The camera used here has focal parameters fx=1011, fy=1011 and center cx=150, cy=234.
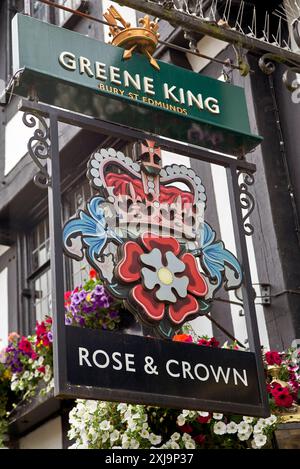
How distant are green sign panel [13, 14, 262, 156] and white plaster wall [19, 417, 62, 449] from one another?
12.4 feet

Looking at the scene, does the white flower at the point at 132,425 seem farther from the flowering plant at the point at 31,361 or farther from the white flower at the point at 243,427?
the flowering plant at the point at 31,361

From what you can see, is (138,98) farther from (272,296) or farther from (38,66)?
(272,296)

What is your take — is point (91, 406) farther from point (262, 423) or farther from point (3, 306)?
point (3, 306)

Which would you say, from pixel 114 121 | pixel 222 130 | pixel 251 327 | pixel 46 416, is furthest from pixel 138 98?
pixel 46 416

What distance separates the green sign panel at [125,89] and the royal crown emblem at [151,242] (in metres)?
0.29

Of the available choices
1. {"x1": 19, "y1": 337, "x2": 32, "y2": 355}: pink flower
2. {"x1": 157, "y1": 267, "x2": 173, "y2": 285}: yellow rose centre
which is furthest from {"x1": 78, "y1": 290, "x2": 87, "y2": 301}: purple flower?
{"x1": 157, "y1": 267, "x2": 173, "y2": 285}: yellow rose centre

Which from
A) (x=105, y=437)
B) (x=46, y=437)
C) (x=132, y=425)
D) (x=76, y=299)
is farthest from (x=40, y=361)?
(x=132, y=425)

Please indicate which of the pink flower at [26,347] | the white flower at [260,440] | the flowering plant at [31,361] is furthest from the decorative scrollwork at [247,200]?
the pink flower at [26,347]

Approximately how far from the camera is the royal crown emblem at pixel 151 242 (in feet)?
19.6

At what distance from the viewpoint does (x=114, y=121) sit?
6.66 metres

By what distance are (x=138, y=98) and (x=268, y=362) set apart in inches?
82.6

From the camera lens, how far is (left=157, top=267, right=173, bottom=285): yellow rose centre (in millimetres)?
6078

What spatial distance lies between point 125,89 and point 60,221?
116cm

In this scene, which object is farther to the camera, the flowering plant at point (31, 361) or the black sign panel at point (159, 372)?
the flowering plant at point (31, 361)
